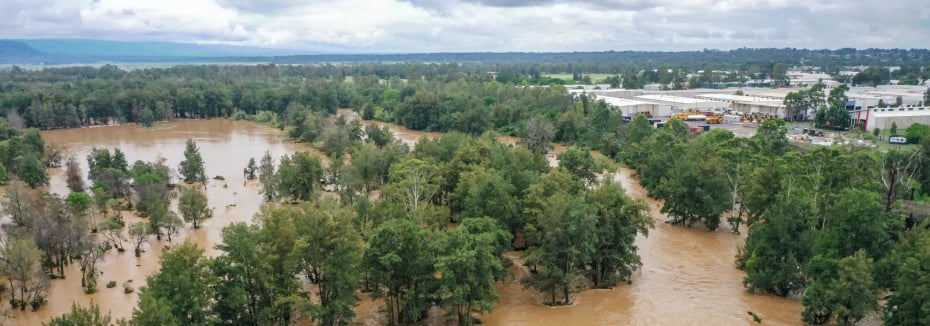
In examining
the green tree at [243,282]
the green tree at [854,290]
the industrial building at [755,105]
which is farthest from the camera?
the industrial building at [755,105]

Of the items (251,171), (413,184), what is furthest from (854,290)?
(251,171)

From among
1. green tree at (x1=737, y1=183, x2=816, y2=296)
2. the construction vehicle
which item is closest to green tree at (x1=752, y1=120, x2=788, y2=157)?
green tree at (x1=737, y1=183, x2=816, y2=296)

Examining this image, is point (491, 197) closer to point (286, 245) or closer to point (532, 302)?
point (532, 302)

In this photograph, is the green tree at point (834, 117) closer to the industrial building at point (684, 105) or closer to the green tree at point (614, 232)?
the industrial building at point (684, 105)

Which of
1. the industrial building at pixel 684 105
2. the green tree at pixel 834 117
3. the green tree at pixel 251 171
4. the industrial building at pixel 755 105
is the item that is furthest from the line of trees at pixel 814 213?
the industrial building at pixel 684 105

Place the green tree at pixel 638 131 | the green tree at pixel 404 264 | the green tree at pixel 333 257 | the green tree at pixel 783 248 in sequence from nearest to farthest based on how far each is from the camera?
the green tree at pixel 333 257, the green tree at pixel 404 264, the green tree at pixel 783 248, the green tree at pixel 638 131

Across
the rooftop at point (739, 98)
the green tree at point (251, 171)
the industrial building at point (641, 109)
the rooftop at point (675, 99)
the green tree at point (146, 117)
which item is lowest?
the green tree at point (251, 171)

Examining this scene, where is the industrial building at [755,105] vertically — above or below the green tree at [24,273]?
above
